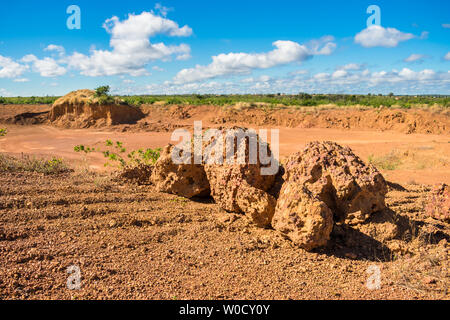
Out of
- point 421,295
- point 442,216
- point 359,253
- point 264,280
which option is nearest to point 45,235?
point 264,280

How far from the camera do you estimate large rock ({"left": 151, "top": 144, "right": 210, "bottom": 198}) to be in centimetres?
539

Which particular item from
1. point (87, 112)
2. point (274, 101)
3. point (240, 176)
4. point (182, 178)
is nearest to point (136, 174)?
point (182, 178)

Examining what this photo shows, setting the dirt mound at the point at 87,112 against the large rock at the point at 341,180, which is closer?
the large rock at the point at 341,180

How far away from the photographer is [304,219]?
12.1 feet

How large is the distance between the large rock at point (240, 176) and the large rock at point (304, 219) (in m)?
0.51

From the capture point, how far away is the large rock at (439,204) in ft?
16.0

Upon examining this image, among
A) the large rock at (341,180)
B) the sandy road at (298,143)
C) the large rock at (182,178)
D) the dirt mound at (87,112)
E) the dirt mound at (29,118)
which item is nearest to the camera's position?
the large rock at (341,180)

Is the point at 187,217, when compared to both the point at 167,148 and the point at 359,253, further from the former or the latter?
the point at 359,253

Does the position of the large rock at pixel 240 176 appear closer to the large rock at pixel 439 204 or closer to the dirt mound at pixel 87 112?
the large rock at pixel 439 204

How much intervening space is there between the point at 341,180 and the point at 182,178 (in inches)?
102

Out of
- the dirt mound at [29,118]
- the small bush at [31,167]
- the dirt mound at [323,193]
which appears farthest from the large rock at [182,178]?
the dirt mound at [29,118]

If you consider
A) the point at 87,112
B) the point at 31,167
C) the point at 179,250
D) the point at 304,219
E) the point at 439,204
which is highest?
the point at 87,112

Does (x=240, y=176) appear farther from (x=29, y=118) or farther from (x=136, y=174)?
(x=29, y=118)
